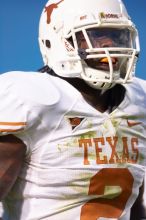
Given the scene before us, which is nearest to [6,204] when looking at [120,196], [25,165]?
[25,165]

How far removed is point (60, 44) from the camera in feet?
4.37

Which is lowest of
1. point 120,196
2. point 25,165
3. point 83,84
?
point 120,196

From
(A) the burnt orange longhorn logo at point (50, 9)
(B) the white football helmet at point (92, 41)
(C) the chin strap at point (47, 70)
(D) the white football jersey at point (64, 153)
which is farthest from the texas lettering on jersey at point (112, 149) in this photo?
(A) the burnt orange longhorn logo at point (50, 9)

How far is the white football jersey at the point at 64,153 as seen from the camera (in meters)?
1.17

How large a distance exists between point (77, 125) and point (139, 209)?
35 centimetres

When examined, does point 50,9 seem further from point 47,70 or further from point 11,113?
point 11,113

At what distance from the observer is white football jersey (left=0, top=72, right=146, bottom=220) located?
117 cm

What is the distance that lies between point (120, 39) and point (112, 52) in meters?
0.07

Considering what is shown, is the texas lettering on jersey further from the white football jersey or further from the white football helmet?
the white football helmet

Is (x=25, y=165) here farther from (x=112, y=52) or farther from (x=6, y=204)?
(x=112, y=52)

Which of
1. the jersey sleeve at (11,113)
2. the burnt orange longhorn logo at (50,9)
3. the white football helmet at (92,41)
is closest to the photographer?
the jersey sleeve at (11,113)

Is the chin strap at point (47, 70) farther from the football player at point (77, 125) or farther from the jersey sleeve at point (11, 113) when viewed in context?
the jersey sleeve at point (11, 113)

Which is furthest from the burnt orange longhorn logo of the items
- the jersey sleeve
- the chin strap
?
the jersey sleeve

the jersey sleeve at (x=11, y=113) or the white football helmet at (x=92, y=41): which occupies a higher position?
the white football helmet at (x=92, y=41)
